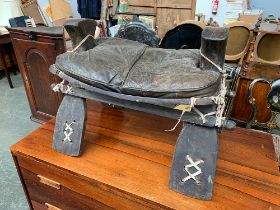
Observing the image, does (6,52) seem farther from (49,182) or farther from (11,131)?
(49,182)

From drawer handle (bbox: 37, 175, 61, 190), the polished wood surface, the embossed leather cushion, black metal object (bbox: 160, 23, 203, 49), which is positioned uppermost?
the embossed leather cushion

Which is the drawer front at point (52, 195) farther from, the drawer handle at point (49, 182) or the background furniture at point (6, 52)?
the background furniture at point (6, 52)

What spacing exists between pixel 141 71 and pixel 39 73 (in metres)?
1.28

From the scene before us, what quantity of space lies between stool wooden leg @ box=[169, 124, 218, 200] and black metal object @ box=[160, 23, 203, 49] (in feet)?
4.18

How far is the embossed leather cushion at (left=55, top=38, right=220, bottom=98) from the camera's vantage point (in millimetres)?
614

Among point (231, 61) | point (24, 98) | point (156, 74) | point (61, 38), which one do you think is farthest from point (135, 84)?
point (231, 61)

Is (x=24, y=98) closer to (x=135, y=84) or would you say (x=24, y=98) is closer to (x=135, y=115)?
(x=135, y=115)

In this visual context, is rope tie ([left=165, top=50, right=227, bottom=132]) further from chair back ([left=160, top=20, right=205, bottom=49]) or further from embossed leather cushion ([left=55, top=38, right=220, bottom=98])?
chair back ([left=160, top=20, right=205, bottom=49])

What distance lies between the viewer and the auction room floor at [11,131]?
135cm

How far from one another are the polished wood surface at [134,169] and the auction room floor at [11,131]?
1.42 ft

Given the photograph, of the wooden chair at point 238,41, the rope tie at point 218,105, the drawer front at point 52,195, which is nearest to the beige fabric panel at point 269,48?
the wooden chair at point 238,41

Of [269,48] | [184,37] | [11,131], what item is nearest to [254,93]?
[184,37]

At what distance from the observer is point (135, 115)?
1.07m

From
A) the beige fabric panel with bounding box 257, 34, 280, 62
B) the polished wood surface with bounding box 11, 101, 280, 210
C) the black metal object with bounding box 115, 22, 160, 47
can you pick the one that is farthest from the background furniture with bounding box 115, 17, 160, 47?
the beige fabric panel with bounding box 257, 34, 280, 62
